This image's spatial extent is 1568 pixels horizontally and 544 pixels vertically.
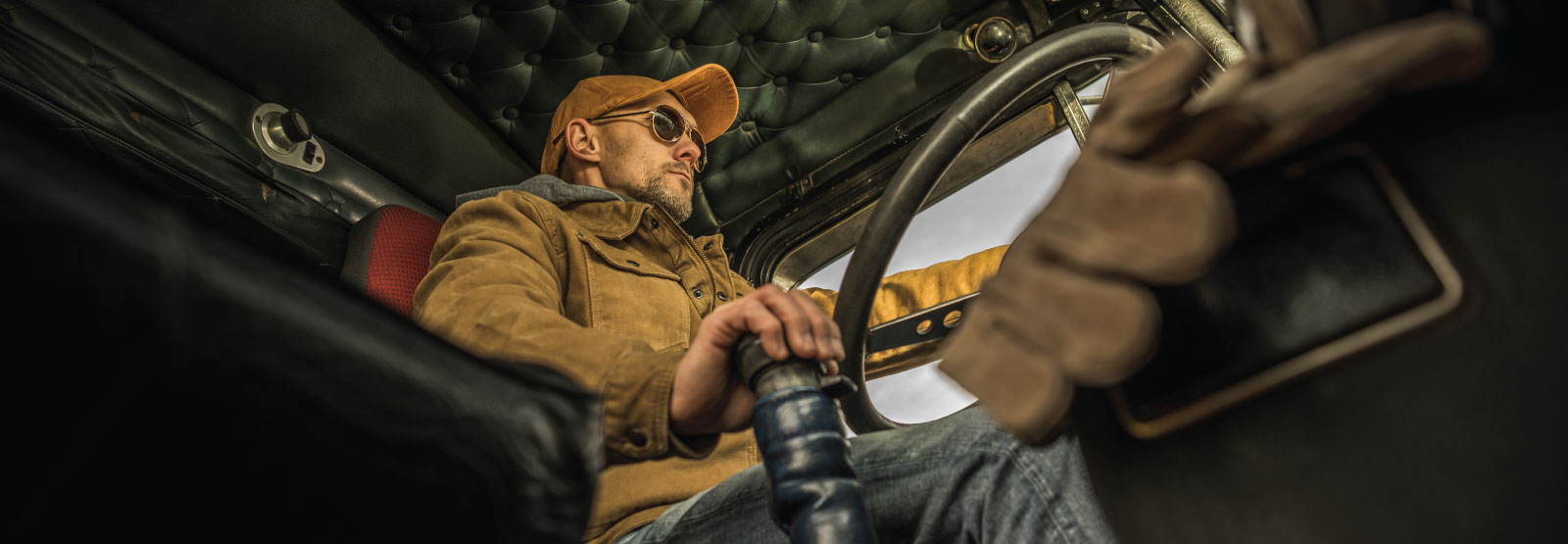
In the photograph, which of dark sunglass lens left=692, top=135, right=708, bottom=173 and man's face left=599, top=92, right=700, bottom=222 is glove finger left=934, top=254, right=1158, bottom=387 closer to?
man's face left=599, top=92, right=700, bottom=222

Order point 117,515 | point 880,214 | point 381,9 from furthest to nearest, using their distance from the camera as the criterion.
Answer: point 381,9 < point 880,214 < point 117,515

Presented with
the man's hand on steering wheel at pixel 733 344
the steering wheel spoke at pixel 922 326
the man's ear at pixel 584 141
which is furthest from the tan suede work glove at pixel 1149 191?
the man's ear at pixel 584 141

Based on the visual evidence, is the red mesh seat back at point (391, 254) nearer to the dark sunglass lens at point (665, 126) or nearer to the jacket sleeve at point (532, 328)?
the jacket sleeve at point (532, 328)

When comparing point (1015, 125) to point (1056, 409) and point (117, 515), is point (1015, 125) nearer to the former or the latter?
point (1056, 409)

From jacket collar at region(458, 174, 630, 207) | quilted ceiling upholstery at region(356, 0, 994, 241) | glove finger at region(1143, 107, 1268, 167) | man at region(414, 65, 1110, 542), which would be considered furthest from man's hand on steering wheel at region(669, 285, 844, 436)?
quilted ceiling upholstery at region(356, 0, 994, 241)

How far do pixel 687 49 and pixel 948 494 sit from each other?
1444mm

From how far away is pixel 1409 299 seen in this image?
0.27 metres

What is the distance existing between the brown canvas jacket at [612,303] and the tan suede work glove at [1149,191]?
22 cm

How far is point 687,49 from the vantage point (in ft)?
6.13

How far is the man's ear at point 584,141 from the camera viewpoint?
1.58 metres

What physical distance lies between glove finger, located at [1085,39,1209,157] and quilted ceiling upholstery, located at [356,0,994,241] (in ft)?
5.26

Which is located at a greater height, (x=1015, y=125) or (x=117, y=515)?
(x=1015, y=125)

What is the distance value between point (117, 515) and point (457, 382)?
0.30 ft

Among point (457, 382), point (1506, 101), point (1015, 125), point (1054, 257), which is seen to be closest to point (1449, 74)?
point (1506, 101)
